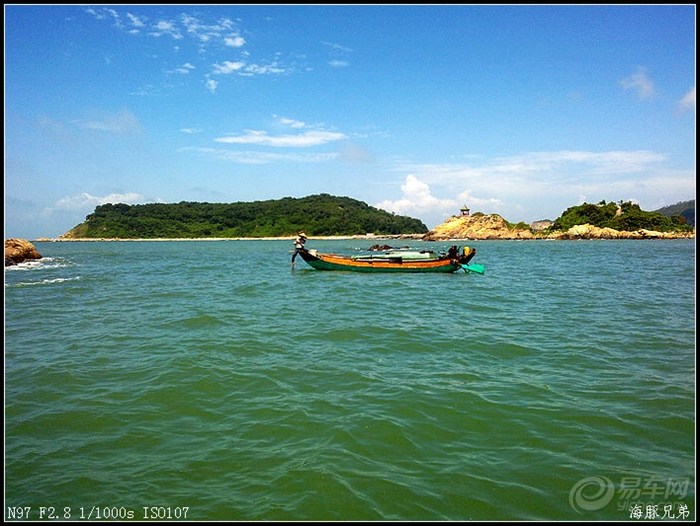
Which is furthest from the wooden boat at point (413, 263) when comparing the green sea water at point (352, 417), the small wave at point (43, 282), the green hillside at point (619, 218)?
the green hillside at point (619, 218)

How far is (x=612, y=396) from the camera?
8.79 meters

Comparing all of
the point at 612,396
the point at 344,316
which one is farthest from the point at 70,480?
the point at 344,316

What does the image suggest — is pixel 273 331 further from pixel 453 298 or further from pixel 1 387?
pixel 453 298

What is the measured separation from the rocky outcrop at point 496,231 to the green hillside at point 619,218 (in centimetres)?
479

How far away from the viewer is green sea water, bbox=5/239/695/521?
18.5 feet

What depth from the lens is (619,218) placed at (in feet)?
403

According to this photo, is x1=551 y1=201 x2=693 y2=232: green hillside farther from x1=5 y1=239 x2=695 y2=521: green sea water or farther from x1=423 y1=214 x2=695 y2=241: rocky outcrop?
x1=5 y1=239 x2=695 y2=521: green sea water

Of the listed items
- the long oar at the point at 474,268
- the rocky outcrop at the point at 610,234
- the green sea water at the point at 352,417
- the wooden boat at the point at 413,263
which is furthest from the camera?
the rocky outcrop at the point at 610,234

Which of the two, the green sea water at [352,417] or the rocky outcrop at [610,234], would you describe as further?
the rocky outcrop at [610,234]

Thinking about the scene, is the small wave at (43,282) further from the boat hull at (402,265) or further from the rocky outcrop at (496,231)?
the rocky outcrop at (496,231)

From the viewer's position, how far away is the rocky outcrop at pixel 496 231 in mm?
116312

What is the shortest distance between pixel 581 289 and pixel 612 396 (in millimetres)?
17899

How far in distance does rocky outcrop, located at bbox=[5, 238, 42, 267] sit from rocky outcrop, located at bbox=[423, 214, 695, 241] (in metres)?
114

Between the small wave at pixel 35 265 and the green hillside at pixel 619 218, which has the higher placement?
the green hillside at pixel 619 218
